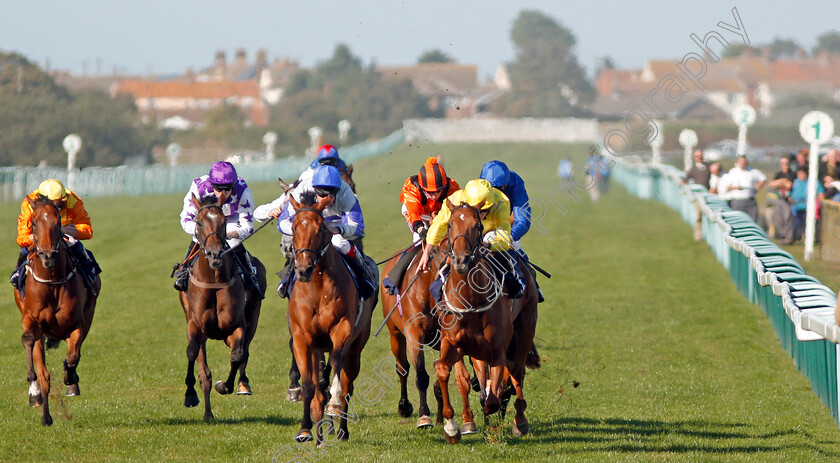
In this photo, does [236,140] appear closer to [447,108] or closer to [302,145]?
[302,145]

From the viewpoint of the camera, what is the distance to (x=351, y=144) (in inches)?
3319

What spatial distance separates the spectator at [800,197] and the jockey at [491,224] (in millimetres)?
14412

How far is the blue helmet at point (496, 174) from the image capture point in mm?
8469

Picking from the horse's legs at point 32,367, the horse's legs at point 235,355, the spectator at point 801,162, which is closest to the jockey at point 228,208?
the horse's legs at point 235,355

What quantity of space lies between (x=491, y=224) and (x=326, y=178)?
130 centimetres

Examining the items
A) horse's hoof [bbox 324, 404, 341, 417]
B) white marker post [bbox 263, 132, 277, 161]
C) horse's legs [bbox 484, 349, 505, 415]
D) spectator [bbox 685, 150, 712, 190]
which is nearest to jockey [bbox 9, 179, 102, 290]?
horse's hoof [bbox 324, 404, 341, 417]

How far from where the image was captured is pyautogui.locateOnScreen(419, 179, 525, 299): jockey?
25.4ft

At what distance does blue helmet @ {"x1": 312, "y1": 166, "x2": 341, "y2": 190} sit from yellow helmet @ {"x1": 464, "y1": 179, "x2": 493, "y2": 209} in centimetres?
99

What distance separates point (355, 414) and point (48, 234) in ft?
9.76

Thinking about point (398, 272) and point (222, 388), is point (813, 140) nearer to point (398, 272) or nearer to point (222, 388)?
point (398, 272)

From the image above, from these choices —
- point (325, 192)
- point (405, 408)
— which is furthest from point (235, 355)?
point (325, 192)

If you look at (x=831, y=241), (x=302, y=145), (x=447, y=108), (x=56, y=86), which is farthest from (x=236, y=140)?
(x=831, y=241)

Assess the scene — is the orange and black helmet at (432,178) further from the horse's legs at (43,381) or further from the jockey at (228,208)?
the horse's legs at (43,381)

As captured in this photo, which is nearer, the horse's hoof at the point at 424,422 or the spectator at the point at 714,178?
the horse's hoof at the point at 424,422
